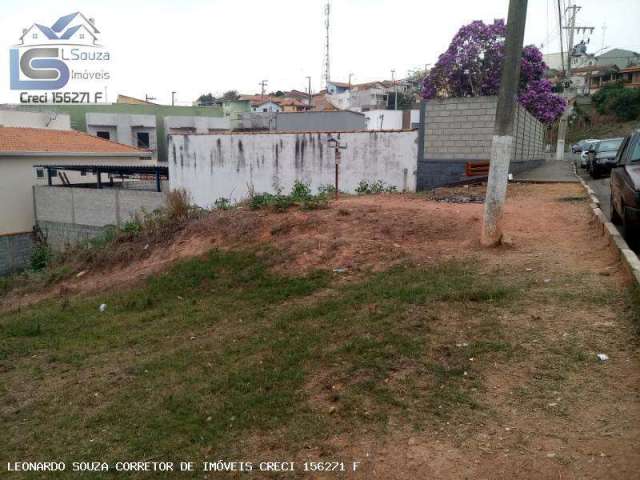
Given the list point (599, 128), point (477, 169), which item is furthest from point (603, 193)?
point (599, 128)

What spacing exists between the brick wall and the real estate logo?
965 inches

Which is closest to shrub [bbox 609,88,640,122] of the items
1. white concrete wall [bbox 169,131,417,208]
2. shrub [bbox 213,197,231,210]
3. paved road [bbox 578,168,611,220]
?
paved road [bbox 578,168,611,220]

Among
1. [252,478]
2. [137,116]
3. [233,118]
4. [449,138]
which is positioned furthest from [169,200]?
[233,118]

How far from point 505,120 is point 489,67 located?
2601 cm

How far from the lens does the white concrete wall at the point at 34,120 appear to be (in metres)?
29.5

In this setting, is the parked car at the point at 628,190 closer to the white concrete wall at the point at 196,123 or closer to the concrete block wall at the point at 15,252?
the concrete block wall at the point at 15,252

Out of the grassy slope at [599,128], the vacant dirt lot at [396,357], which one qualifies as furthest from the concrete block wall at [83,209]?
the grassy slope at [599,128]

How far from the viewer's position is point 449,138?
48.1ft

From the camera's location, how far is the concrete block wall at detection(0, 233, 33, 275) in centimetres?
2341

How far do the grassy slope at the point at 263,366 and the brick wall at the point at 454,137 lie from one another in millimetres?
8433

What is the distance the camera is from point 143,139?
134 ft

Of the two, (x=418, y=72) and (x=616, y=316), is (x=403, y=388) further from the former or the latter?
(x=418, y=72)

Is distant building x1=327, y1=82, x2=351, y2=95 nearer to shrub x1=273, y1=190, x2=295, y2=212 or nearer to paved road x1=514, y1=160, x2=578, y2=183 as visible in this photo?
paved road x1=514, y1=160, x2=578, y2=183

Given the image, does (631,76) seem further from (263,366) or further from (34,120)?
(263,366)
